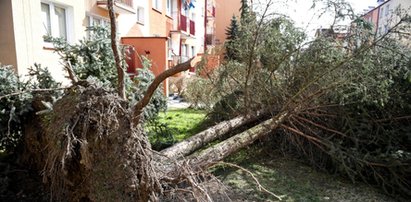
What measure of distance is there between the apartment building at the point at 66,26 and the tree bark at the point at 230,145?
1765 mm

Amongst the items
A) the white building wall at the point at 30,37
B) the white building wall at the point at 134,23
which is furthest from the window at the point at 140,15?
the white building wall at the point at 30,37

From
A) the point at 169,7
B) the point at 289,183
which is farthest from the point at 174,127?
the point at 169,7

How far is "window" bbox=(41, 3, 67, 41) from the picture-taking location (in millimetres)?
7996

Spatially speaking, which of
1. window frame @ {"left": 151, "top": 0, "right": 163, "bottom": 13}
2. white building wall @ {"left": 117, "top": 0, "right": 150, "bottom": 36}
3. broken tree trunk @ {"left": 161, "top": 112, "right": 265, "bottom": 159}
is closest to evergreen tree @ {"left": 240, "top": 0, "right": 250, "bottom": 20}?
broken tree trunk @ {"left": 161, "top": 112, "right": 265, "bottom": 159}

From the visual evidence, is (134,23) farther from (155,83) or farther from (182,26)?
(155,83)

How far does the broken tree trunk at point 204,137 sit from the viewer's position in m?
4.32

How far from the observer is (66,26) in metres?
8.89

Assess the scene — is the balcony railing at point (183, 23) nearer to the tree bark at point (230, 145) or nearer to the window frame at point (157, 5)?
the window frame at point (157, 5)

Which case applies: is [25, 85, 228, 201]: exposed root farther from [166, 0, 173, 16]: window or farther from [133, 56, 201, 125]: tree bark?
[166, 0, 173, 16]: window

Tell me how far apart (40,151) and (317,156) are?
4.63 metres

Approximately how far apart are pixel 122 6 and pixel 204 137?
810 cm

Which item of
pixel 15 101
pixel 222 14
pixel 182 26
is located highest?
pixel 222 14

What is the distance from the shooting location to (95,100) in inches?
112

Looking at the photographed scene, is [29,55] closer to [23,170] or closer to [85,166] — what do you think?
[23,170]
